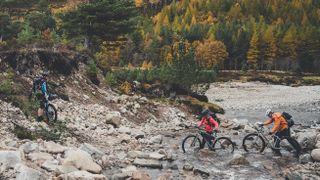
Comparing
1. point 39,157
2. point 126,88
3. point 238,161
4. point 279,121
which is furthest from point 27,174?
point 126,88

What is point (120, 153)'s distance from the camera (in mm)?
21141

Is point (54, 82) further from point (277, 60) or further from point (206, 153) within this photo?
point (277, 60)

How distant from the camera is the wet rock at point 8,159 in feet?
49.3

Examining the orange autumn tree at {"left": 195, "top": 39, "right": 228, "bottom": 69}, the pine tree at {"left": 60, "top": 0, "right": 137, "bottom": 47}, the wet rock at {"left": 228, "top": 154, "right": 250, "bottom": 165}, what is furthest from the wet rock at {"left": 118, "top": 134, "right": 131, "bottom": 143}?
the orange autumn tree at {"left": 195, "top": 39, "right": 228, "bottom": 69}

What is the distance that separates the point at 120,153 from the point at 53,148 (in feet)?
10.9

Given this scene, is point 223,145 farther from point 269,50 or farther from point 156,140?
point 269,50

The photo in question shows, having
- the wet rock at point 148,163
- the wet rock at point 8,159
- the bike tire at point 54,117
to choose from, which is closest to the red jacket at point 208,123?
the wet rock at point 148,163

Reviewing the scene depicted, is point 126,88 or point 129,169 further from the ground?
point 129,169

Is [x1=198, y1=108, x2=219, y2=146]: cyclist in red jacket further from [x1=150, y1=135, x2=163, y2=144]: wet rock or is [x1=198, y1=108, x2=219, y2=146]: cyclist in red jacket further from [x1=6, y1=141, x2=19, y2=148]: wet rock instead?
[x1=6, y1=141, x2=19, y2=148]: wet rock

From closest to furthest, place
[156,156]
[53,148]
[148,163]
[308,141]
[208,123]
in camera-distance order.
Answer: [53,148], [148,163], [156,156], [208,123], [308,141]

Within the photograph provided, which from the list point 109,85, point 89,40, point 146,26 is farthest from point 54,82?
point 146,26

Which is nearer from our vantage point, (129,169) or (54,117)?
(129,169)

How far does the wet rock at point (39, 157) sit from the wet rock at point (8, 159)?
1.11 meters

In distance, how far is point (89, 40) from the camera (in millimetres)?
53344
